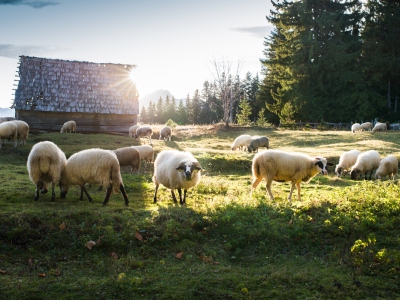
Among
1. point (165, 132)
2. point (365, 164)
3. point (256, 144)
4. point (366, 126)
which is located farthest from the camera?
point (366, 126)

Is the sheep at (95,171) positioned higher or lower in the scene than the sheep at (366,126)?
lower

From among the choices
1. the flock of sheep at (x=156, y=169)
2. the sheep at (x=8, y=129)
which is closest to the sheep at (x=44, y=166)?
the flock of sheep at (x=156, y=169)

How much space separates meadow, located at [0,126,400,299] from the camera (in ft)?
21.6

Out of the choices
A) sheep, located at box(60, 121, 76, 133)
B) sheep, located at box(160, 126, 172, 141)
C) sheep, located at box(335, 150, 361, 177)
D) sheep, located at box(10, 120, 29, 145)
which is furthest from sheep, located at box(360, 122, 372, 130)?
sheep, located at box(10, 120, 29, 145)

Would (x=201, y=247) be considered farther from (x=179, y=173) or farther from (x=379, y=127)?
(x=379, y=127)

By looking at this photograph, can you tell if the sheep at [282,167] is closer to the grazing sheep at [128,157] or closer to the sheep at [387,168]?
the sheep at [387,168]

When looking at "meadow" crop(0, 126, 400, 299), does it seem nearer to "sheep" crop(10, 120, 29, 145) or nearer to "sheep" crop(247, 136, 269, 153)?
"sheep" crop(10, 120, 29, 145)

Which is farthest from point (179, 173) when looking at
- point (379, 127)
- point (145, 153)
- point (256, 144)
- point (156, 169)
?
point (379, 127)

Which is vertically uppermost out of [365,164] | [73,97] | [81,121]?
[73,97]

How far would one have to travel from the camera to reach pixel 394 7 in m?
52.6

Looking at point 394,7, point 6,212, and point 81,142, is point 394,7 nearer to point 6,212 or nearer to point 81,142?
point 81,142

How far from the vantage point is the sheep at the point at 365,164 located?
60.0 ft

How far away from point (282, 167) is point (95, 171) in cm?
594

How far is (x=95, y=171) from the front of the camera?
10.7 meters
